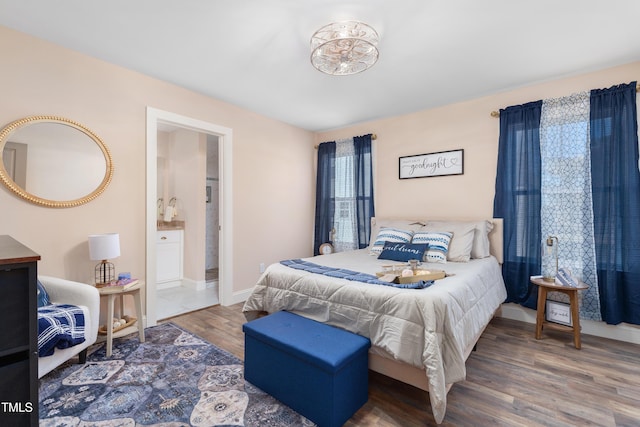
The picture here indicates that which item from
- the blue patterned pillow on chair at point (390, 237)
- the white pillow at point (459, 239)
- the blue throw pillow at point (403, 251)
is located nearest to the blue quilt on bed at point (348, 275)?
the blue throw pillow at point (403, 251)

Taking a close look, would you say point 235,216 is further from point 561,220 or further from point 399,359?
point 561,220

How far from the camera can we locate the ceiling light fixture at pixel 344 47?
2.01 m

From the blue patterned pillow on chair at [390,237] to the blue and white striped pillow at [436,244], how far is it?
144 mm

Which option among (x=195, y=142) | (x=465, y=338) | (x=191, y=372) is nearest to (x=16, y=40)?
(x=195, y=142)

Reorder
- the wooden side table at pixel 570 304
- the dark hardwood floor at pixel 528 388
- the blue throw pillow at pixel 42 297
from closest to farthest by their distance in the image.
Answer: the dark hardwood floor at pixel 528 388, the blue throw pillow at pixel 42 297, the wooden side table at pixel 570 304

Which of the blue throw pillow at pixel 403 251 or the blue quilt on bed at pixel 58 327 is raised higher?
the blue throw pillow at pixel 403 251

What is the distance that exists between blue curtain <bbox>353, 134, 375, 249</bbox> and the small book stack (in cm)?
278

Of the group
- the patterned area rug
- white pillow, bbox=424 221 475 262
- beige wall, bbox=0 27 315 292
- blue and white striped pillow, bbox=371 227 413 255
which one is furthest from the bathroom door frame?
white pillow, bbox=424 221 475 262

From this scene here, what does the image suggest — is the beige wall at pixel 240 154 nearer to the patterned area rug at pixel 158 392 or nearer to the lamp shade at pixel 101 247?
the lamp shade at pixel 101 247

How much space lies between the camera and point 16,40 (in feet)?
7.06

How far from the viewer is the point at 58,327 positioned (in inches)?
69.4

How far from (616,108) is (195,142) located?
4775 millimetres

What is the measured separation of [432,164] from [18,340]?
12.2 ft

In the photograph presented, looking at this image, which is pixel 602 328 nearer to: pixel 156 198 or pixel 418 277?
pixel 418 277
